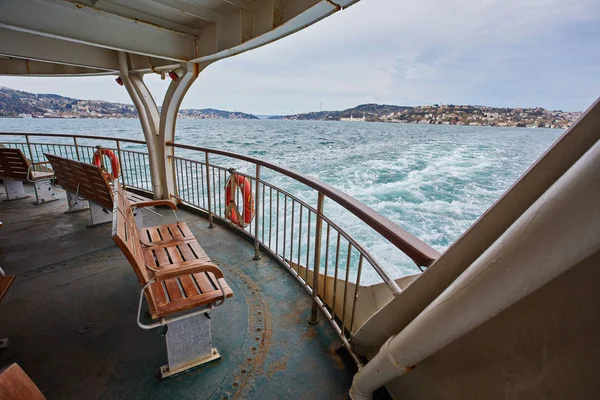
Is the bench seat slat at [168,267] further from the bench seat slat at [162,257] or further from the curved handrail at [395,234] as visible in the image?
the curved handrail at [395,234]

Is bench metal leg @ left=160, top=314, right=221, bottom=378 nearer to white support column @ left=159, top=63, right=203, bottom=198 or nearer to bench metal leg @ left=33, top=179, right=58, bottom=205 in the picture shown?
white support column @ left=159, top=63, right=203, bottom=198

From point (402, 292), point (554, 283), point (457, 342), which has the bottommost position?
point (457, 342)

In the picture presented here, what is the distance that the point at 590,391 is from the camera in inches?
30.6

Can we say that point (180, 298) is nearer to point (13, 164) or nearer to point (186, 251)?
point (186, 251)

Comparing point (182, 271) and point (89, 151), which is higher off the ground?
point (182, 271)

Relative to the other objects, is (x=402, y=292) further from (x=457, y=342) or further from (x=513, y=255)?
(x=513, y=255)

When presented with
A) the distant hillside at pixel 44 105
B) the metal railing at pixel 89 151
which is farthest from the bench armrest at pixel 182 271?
the distant hillside at pixel 44 105

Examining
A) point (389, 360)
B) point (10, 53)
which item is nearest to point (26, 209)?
point (10, 53)

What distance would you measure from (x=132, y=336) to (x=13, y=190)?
5.26 m

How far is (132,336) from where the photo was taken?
86.4 inches

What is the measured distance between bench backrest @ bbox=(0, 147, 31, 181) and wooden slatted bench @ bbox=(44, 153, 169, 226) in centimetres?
98

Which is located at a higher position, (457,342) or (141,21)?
(141,21)

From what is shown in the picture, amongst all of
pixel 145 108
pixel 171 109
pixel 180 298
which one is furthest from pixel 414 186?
pixel 180 298

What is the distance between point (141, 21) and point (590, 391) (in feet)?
15.9
